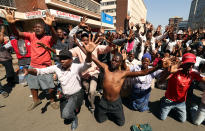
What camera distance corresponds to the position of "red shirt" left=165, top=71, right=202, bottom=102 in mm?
2373

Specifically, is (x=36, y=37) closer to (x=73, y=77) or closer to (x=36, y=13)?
(x=73, y=77)

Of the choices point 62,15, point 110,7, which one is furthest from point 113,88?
point 110,7

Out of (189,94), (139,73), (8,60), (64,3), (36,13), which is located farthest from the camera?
(64,3)

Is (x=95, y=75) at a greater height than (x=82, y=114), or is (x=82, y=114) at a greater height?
(x=95, y=75)

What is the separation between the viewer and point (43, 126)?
2.47 metres

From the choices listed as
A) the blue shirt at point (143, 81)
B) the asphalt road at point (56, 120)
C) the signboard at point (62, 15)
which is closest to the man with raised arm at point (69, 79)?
the asphalt road at point (56, 120)

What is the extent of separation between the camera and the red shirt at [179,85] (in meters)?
2.37

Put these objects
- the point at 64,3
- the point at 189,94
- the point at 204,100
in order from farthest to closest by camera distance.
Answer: the point at 64,3, the point at 189,94, the point at 204,100

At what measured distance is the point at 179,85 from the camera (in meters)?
2.42

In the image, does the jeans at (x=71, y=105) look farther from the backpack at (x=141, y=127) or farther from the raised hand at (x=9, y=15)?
the raised hand at (x=9, y=15)

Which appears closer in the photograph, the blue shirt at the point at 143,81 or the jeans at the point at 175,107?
the jeans at the point at 175,107

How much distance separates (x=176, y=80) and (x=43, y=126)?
327cm

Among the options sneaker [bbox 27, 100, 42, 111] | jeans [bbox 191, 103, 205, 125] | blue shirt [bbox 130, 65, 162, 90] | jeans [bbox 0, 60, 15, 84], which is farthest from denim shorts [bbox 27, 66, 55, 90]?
jeans [bbox 191, 103, 205, 125]

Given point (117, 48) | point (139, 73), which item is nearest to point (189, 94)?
point (139, 73)
